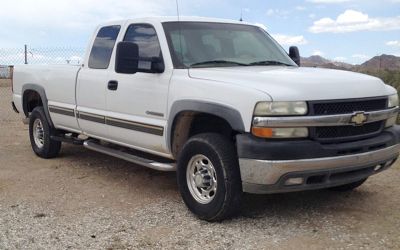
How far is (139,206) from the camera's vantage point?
221 inches

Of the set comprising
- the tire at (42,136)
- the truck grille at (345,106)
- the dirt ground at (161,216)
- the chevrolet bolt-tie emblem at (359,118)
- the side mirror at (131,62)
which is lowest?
the dirt ground at (161,216)

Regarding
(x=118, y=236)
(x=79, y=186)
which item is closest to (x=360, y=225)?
(x=118, y=236)

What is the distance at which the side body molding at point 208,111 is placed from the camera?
14.9 ft

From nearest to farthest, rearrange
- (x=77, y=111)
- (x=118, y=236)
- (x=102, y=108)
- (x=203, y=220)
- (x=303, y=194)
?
(x=118, y=236), (x=203, y=220), (x=303, y=194), (x=102, y=108), (x=77, y=111)

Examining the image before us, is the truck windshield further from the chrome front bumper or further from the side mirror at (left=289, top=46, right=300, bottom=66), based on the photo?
the chrome front bumper

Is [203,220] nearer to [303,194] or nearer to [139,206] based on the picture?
[139,206]

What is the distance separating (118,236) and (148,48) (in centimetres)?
223

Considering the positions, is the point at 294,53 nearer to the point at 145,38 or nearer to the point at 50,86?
the point at 145,38

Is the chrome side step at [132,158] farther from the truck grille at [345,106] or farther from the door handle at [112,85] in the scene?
the truck grille at [345,106]

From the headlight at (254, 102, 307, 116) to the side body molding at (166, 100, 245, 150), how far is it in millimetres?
205

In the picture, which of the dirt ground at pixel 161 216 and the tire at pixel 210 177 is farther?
the tire at pixel 210 177

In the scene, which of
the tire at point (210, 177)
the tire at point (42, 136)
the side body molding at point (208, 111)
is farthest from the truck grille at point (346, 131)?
the tire at point (42, 136)

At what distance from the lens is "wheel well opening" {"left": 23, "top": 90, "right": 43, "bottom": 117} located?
27.5ft

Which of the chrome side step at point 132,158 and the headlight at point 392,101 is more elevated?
the headlight at point 392,101
